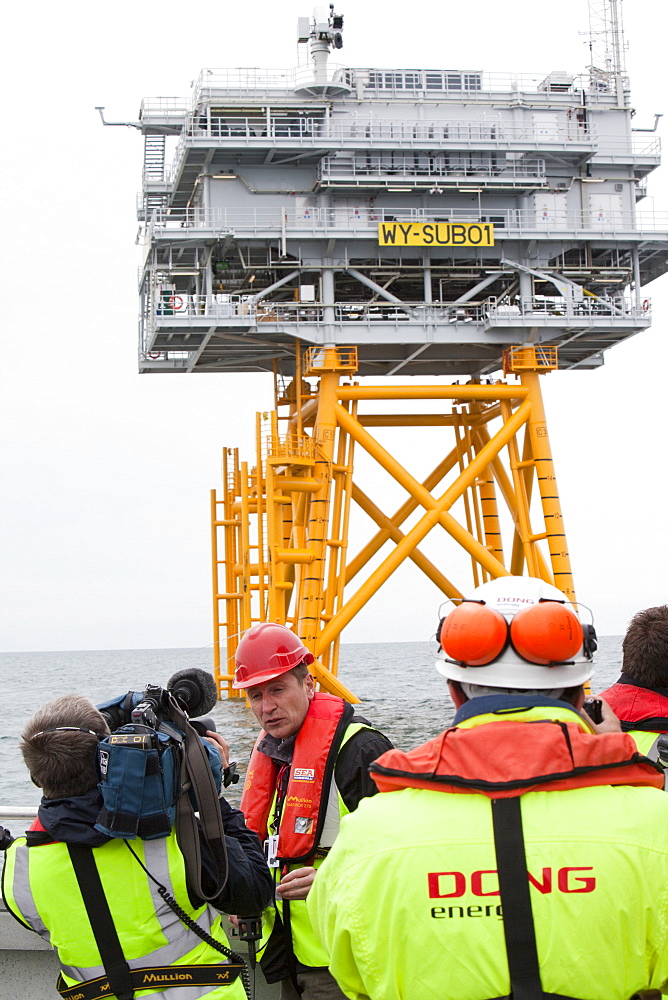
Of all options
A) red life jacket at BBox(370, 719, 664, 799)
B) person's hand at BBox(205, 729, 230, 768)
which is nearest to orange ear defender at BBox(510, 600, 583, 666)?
red life jacket at BBox(370, 719, 664, 799)

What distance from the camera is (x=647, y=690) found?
15.5 ft

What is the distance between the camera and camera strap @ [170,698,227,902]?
150 inches

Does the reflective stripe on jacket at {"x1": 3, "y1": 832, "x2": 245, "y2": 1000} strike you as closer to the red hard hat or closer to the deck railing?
the red hard hat

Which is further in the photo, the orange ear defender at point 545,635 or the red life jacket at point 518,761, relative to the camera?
the orange ear defender at point 545,635

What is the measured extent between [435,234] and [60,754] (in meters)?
25.0

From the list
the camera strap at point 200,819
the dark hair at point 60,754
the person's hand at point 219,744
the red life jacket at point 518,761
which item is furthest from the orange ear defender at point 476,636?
the person's hand at point 219,744

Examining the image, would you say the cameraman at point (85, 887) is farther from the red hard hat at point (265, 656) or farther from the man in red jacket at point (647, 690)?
the man in red jacket at point (647, 690)

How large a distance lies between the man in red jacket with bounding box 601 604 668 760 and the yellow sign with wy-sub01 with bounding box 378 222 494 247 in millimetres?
23372

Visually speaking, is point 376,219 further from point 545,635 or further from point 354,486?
point 545,635

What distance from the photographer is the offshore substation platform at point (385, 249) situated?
1096 inches

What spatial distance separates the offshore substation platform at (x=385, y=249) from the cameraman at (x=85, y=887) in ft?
77.4

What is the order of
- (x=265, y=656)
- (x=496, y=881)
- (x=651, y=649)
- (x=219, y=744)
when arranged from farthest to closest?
(x=219, y=744) → (x=651, y=649) → (x=265, y=656) → (x=496, y=881)

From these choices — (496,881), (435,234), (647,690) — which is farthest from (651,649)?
(435,234)

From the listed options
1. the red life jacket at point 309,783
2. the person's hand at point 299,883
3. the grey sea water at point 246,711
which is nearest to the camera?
the person's hand at point 299,883
